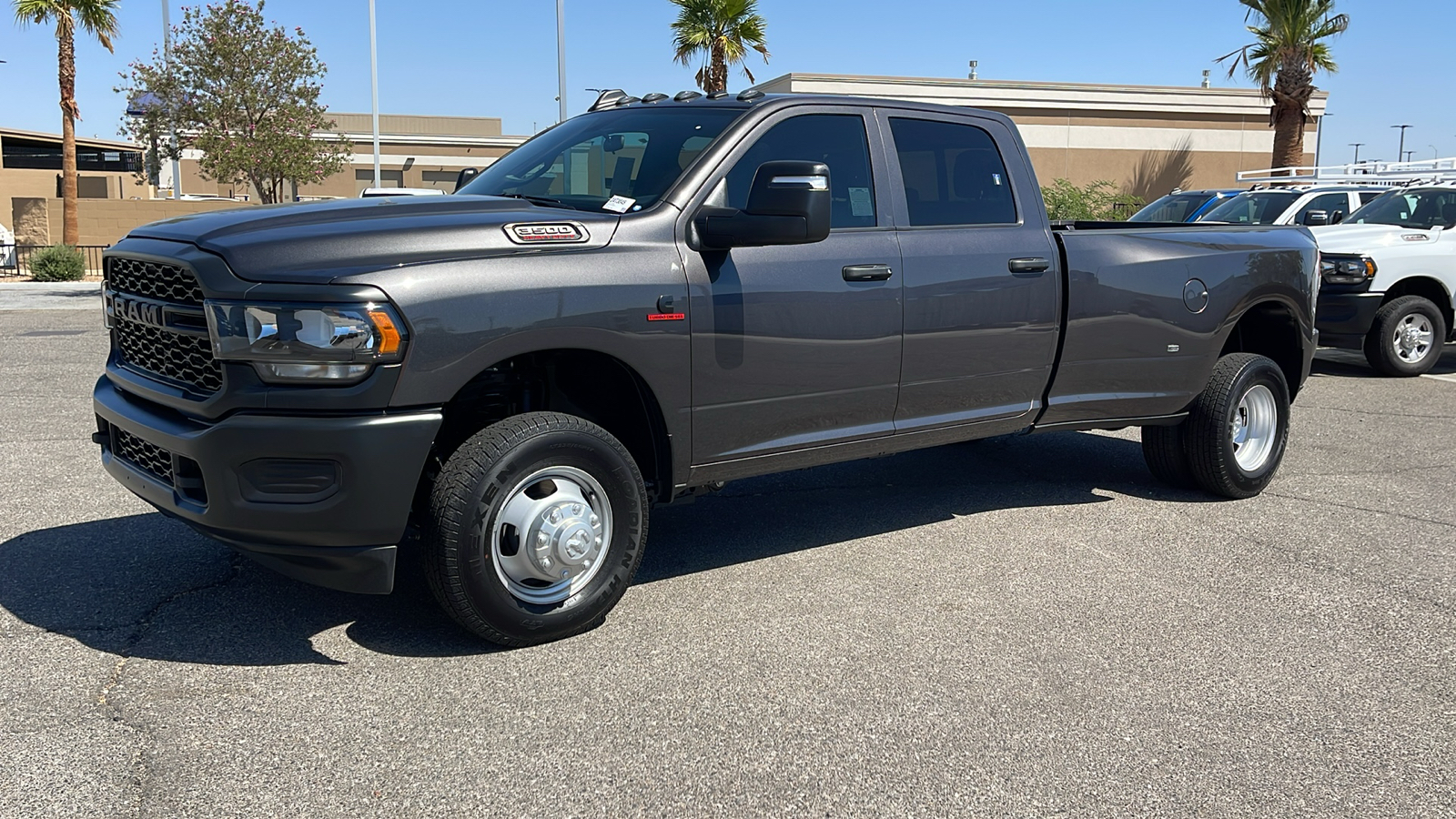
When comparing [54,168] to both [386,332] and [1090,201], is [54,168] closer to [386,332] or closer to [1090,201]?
[1090,201]

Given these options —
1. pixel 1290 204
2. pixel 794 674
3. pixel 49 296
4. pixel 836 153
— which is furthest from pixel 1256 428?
pixel 49 296

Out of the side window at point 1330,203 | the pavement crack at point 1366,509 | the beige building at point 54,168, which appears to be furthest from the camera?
the beige building at point 54,168

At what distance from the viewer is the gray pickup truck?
3754 mm

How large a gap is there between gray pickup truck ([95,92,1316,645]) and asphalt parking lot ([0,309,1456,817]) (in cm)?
44

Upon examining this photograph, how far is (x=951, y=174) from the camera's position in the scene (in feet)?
18.1

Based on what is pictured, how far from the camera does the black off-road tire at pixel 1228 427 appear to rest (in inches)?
251

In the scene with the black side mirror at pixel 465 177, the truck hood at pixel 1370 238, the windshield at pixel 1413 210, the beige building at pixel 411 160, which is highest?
the beige building at pixel 411 160

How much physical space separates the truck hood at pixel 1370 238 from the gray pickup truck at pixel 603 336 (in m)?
6.05

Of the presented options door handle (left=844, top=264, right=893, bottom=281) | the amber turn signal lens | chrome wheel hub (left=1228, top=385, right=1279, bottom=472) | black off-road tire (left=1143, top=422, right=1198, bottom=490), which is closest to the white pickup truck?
chrome wheel hub (left=1228, top=385, right=1279, bottom=472)

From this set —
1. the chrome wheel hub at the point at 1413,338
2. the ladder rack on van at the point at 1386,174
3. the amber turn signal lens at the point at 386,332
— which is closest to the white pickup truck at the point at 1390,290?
the chrome wheel hub at the point at 1413,338

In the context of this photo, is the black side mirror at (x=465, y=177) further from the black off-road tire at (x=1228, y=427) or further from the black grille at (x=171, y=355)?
the black off-road tire at (x=1228, y=427)

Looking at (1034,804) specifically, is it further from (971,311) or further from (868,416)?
(971,311)

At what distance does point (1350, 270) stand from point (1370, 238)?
51cm

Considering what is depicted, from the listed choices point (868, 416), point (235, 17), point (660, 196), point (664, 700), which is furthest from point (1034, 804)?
point (235, 17)
